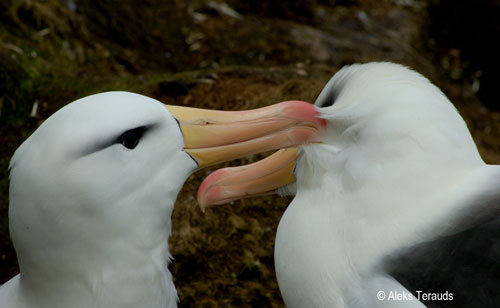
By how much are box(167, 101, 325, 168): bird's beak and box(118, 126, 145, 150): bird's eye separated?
28 cm

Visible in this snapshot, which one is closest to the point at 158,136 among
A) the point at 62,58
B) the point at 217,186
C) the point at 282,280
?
the point at 217,186

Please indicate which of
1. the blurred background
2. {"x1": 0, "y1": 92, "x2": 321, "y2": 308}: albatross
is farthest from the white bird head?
the blurred background

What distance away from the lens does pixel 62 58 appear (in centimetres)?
602

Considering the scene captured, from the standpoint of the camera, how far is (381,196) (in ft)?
9.22

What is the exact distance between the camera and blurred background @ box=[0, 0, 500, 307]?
14.5 feet

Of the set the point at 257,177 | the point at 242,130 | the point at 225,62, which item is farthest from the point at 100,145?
the point at 225,62

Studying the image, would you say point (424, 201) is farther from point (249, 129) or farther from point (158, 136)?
point (158, 136)

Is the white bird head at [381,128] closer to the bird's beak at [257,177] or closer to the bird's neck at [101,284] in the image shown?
the bird's beak at [257,177]

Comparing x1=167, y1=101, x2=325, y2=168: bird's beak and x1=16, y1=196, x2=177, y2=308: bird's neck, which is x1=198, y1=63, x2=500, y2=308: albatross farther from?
x1=16, y1=196, x2=177, y2=308: bird's neck

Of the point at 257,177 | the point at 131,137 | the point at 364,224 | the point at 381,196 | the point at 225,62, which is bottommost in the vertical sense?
the point at 225,62

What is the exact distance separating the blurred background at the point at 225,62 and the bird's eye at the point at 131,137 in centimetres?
146

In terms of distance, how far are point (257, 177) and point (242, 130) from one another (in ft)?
1.36

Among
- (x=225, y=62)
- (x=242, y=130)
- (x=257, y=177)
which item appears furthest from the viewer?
(x=225, y=62)

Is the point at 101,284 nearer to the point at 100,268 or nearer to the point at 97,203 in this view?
the point at 100,268
